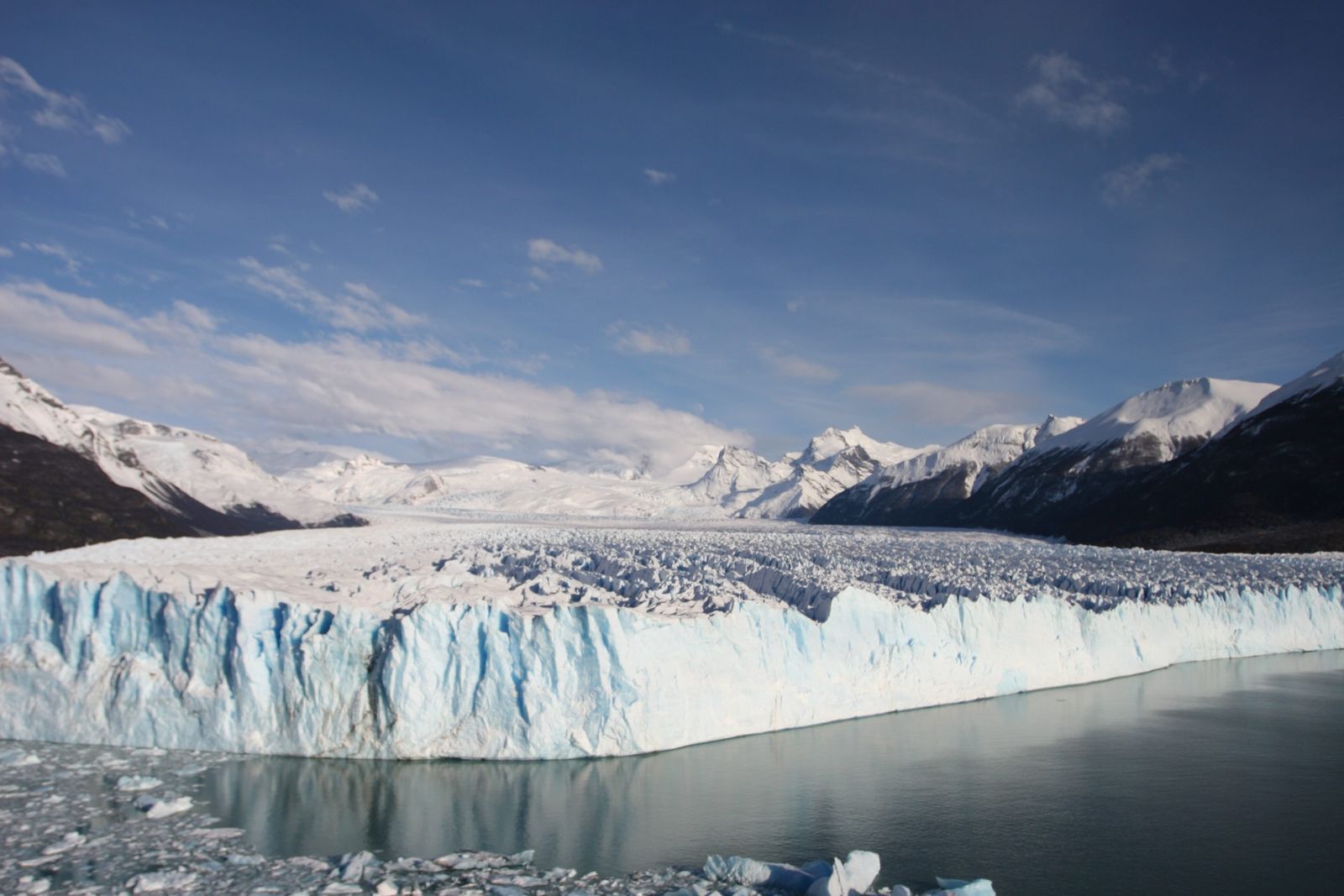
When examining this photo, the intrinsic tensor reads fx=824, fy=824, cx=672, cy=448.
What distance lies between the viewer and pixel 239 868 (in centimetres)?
861

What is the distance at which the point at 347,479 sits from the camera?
15325cm

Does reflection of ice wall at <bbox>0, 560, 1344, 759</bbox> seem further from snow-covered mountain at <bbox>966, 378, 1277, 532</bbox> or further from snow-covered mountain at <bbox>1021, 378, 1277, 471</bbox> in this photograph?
snow-covered mountain at <bbox>1021, 378, 1277, 471</bbox>

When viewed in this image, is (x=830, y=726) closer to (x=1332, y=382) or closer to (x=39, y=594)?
(x=39, y=594)

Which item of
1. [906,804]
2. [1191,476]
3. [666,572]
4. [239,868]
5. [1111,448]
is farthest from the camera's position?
[1111,448]

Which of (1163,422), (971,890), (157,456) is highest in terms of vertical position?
(1163,422)

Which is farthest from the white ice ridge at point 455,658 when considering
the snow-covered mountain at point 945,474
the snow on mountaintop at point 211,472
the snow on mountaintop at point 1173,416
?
the snow-covered mountain at point 945,474

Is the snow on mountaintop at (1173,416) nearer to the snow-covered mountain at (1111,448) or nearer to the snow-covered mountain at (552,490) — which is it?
the snow-covered mountain at (1111,448)

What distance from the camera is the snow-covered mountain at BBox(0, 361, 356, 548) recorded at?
43562mm

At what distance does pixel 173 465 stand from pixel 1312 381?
242ft

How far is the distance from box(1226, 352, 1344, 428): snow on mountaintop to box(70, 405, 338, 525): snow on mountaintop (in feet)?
211

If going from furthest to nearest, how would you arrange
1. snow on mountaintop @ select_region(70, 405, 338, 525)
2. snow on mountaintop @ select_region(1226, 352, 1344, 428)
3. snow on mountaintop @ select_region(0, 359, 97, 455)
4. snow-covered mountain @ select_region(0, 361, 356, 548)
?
snow on mountaintop @ select_region(70, 405, 338, 525) < snow on mountaintop @ select_region(1226, 352, 1344, 428) < snow-covered mountain @ select_region(0, 361, 356, 548) < snow on mountaintop @ select_region(0, 359, 97, 455)

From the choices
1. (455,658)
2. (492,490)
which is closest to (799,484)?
(492,490)

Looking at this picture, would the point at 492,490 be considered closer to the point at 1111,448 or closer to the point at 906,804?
the point at 1111,448

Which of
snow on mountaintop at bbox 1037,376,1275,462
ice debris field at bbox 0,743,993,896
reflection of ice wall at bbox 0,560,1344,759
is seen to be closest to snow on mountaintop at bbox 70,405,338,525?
reflection of ice wall at bbox 0,560,1344,759
